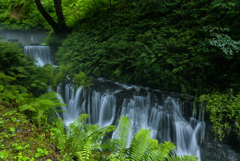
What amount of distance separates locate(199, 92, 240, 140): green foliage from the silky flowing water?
0.38 meters

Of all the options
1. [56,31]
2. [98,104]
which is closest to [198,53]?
[98,104]

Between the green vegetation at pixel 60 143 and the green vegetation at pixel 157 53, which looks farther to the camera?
the green vegetation at pixel 157 53

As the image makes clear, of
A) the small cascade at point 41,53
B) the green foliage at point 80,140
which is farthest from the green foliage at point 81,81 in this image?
the small cascade at point 41,53

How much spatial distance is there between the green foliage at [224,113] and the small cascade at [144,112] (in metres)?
0.46

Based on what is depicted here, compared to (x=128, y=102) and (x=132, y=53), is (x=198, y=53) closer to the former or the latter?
(x=132, y=53)

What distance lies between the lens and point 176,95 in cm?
662

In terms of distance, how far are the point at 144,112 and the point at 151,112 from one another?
1.13 ft

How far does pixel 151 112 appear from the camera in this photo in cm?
657

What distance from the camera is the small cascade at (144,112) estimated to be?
5902 mm

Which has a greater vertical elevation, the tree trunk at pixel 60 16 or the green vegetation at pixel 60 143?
the tree trunk at pixel 60 16

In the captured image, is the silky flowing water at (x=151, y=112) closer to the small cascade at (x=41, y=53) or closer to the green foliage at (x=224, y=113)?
the green foliage at (x=224, y=113)

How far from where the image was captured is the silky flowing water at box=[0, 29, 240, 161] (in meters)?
5.76

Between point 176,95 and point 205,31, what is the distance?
3.77 meters

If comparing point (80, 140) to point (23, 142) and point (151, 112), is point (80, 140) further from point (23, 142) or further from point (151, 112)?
point (151, 112)
